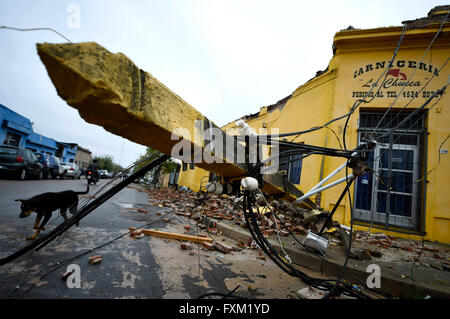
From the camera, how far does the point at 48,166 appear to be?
1356 cm

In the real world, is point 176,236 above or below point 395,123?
below

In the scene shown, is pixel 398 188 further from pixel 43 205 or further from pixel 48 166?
pixel 48 166

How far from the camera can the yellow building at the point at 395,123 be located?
18.2 ft

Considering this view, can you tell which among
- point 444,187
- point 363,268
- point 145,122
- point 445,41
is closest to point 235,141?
point 145,122

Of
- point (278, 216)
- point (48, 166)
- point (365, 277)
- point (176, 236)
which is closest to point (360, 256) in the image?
point (365, 277)

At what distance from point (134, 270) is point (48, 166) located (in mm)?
15937

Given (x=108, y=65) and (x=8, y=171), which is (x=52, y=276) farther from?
(x=8, y=171)

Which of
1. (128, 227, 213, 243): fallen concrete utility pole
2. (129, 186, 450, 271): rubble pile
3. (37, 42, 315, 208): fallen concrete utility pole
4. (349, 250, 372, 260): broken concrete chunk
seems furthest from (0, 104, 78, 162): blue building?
(349, 250, 372, 260): broken concrete chunk

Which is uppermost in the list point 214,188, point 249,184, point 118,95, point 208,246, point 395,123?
point 395,123

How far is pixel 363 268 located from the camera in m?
2.87

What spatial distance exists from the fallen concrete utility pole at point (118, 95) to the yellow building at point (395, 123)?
5449mm

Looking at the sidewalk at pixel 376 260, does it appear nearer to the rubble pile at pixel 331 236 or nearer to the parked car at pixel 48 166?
the rubble pile at pixel 331 236

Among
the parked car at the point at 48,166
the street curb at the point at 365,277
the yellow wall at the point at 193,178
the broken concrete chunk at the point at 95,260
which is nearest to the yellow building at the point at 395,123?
the street curb at the point at 365,277

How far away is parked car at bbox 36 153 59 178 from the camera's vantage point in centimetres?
1265
